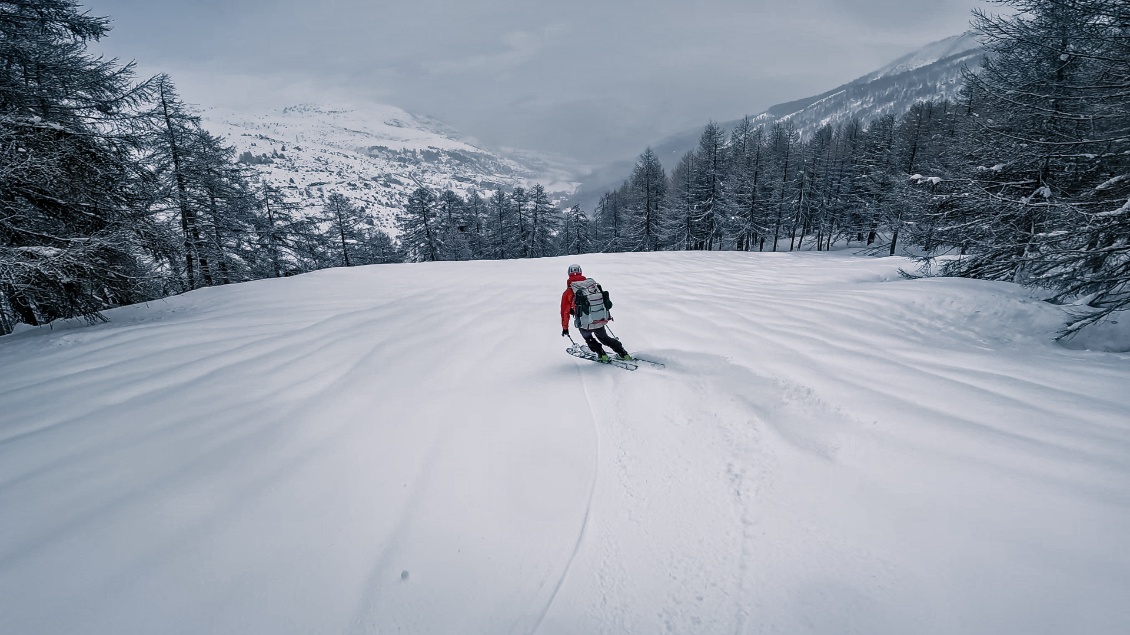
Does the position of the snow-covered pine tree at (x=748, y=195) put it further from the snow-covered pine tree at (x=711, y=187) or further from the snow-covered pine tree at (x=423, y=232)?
the snow-covered pine tree at (x=423, y=232)

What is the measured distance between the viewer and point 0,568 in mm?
2297

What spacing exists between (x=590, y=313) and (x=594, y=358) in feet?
2.32

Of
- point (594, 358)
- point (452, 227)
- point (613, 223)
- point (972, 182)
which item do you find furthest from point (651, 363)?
point (613, 223)

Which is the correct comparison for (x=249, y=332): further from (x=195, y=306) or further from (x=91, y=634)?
(x=91, y=634)

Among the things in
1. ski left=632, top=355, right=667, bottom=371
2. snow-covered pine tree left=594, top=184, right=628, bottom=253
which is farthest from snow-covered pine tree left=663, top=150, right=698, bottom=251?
ski left=632, top=355, right=667, bottom=371

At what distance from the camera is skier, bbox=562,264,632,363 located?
19.3 feet

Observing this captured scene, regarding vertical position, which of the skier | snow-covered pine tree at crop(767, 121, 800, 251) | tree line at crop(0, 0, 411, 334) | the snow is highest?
snow-covered pine tree at crop(767, 121, 800, 251)

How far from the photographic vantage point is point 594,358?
5996 millimetres

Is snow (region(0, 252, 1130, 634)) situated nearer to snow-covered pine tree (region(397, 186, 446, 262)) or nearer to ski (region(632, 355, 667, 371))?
ski (region(632, 355, 667, 371))

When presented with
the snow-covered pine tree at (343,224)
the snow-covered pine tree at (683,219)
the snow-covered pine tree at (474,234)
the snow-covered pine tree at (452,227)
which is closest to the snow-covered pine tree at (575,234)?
the snow-covered pine tree at (474,234)

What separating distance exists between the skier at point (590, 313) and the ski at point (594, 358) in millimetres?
71

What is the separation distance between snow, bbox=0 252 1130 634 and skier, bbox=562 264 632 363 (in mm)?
524

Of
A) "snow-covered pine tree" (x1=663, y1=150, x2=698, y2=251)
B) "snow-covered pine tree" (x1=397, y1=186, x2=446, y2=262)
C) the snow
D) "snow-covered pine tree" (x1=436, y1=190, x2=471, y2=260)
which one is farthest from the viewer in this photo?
"snow-covered pine tree" (x1=663, y1=150, x2=698, y2=251)

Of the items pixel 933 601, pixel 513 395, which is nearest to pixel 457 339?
pixel 513 395
